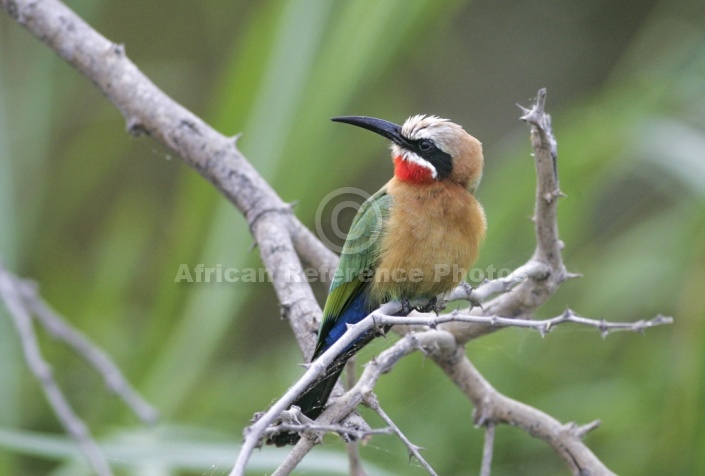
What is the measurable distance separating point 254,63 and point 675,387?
2.05m

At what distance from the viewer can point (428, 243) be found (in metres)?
2.26

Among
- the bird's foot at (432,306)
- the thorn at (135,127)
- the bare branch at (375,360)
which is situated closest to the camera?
the bare branch at (375,360)

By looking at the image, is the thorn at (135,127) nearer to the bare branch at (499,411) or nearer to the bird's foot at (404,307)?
the bird's foot at (404,307)

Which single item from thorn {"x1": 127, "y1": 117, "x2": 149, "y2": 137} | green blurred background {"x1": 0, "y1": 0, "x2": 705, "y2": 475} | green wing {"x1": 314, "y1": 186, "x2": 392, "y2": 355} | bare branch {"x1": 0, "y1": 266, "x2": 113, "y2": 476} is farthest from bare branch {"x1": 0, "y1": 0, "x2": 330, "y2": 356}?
bare branch {"x1": 0, "y1": 266, "x2": 113, "y2": 476}

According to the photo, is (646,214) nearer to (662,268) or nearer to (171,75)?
(662,268)

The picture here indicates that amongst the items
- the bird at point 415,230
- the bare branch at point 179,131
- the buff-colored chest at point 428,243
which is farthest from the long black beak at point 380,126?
the bare branch at point 179,131

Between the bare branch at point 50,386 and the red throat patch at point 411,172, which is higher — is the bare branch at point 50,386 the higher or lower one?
the lower one

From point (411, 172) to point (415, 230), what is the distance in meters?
0.20

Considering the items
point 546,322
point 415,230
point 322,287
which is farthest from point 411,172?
point 322,287

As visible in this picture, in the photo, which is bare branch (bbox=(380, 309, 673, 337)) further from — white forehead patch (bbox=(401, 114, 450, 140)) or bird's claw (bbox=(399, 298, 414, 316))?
Answer: white forehead patch (bbox=(401, 114, 450, 140))

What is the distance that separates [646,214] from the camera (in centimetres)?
532

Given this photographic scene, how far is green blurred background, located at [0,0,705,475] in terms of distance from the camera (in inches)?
120

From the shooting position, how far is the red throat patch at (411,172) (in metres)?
2.37

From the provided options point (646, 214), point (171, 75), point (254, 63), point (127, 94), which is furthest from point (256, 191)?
point (646, 214)
